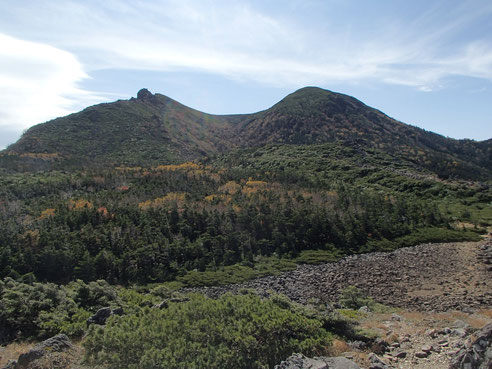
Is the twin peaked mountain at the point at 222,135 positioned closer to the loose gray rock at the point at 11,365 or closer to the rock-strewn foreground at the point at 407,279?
the rock-strewn foreground at the point at 407,279

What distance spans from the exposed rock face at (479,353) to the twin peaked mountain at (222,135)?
82.8 meters

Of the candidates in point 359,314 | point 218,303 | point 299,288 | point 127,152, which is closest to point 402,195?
point 299,288

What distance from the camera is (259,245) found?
39188mm

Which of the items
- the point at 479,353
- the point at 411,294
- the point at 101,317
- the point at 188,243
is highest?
the point at 479,353

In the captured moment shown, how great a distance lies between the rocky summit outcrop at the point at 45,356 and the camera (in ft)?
33.6

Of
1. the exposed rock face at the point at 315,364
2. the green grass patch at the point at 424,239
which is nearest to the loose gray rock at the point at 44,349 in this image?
the exposed rock face at the point at 315,364

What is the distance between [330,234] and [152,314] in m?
33.4

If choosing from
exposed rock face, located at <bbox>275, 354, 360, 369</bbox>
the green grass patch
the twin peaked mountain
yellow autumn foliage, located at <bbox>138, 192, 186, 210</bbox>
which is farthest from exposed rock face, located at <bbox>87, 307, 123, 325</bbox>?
the twin peaked mountain

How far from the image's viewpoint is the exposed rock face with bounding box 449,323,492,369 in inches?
287

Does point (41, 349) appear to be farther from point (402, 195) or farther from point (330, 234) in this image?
point (402, 195)

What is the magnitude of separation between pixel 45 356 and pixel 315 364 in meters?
9.08

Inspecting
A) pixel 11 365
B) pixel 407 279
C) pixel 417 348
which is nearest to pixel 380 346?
pixel 417 348

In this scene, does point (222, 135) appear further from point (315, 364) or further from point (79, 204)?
point (315, 364)

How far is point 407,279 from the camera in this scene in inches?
1131
